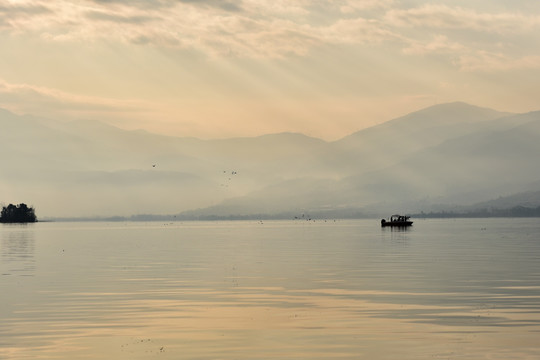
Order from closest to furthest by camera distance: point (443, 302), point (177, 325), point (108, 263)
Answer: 1. point (177, 325)
2. point (443, 302)
3. point (108, 263)

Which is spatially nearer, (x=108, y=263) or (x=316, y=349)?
(x=316, y=349)

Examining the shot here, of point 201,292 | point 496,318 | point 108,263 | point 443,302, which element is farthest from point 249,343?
point 108,263

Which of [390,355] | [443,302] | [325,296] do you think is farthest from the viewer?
[325,296]

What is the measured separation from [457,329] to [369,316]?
607 centimetres

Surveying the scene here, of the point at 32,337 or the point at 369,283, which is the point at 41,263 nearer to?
the point at 369,283

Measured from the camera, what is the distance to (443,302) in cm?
5212

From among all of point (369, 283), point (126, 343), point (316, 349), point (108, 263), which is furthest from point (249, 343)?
point (108, 263)

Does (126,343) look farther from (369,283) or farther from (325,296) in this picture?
Answer: (369,283)

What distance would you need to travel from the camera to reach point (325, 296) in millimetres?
56062

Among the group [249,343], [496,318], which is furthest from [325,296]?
[249,343]

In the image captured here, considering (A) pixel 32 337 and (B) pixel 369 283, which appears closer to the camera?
(A) pixel 32 337

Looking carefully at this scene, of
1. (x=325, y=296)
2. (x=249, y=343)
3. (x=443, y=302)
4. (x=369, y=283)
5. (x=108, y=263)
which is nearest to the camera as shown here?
(x=249, y=343)

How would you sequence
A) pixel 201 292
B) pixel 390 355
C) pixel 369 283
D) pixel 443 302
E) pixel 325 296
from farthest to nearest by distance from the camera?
pixel 369 283 → pixel 201 292 → pixel 325 296 → pixel 443 302 → pixel 390 355

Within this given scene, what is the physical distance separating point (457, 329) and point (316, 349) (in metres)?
8.64
